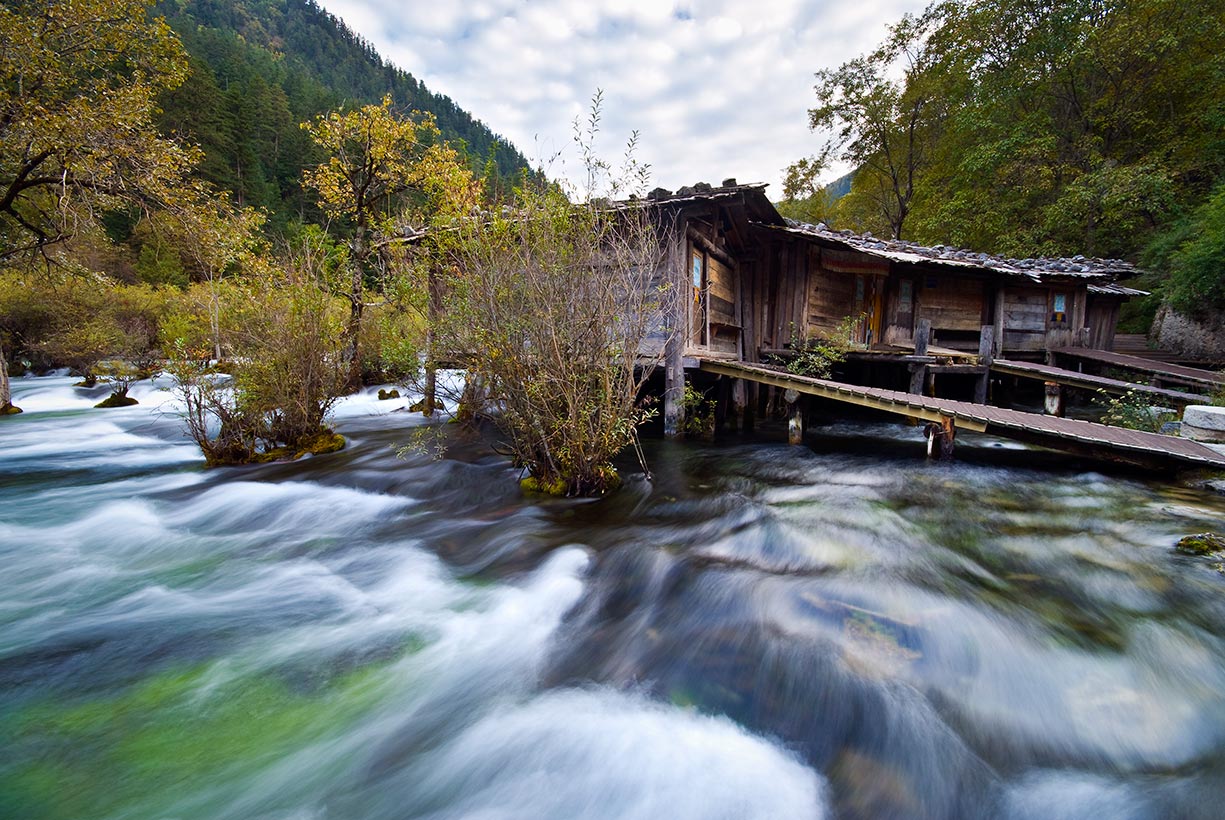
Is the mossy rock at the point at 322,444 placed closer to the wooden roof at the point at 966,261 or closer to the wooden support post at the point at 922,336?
the wooden roof at the point at 966,261

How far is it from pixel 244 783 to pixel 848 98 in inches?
1167

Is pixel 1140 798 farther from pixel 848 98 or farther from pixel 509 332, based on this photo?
pixel 848 98

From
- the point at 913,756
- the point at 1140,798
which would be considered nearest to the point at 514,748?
the point at 913,756

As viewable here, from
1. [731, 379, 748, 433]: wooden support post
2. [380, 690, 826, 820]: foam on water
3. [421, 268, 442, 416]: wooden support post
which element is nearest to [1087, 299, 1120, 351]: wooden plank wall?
[731, 379, 748, 433]: wooden support post

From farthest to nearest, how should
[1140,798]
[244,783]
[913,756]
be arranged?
[913,756]
[244,783]
[1140,798]

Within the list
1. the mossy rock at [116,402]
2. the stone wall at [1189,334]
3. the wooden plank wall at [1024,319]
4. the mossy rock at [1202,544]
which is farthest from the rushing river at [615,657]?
the stone wall at [1189,334]

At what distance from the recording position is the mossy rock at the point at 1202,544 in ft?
13.2

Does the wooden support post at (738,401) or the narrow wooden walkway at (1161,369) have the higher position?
the narrow wooden walkway at (1161,369)

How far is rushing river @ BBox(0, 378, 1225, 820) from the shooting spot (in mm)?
2283

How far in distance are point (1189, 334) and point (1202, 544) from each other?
1877 centimetres

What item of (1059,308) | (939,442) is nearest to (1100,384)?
(939,442)

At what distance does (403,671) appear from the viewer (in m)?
3.20

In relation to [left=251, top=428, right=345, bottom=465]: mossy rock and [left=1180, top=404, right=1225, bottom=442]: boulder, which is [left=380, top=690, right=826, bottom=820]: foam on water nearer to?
[left=251, top=428, right=345, bottom=465]: mossy rock

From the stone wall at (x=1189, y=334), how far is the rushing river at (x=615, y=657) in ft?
51.2
